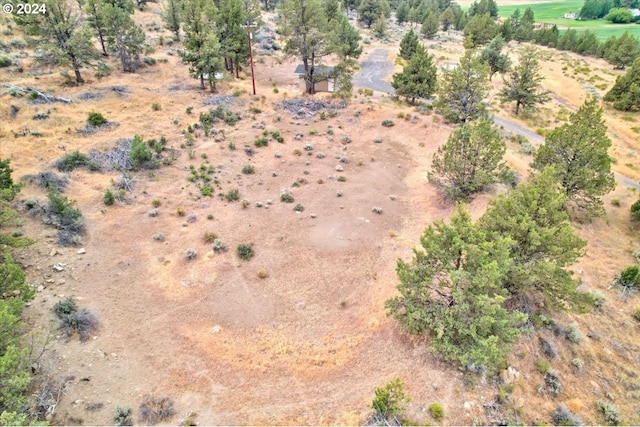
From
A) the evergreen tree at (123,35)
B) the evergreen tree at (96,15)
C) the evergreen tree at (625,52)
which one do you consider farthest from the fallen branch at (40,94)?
the evergreen tree at (625,52)

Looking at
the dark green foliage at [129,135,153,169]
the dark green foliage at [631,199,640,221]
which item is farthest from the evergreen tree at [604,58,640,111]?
the dark green foliage at [129,135,153,169]

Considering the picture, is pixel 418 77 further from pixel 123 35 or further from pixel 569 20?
pixel 569 20

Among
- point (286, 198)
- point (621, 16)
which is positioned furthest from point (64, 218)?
point (621, 16)

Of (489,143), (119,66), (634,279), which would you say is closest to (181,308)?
(489,143)

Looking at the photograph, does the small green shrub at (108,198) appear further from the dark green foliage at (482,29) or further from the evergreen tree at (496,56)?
the dark green foliage at (482,29)

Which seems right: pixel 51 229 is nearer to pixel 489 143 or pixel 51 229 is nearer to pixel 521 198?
pixel 521 198

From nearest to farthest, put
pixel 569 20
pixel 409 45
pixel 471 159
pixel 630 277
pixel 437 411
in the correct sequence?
pixel 437 411
pixel 630 277
pixel 471 159
pixel 409 45
pixel 569 20
